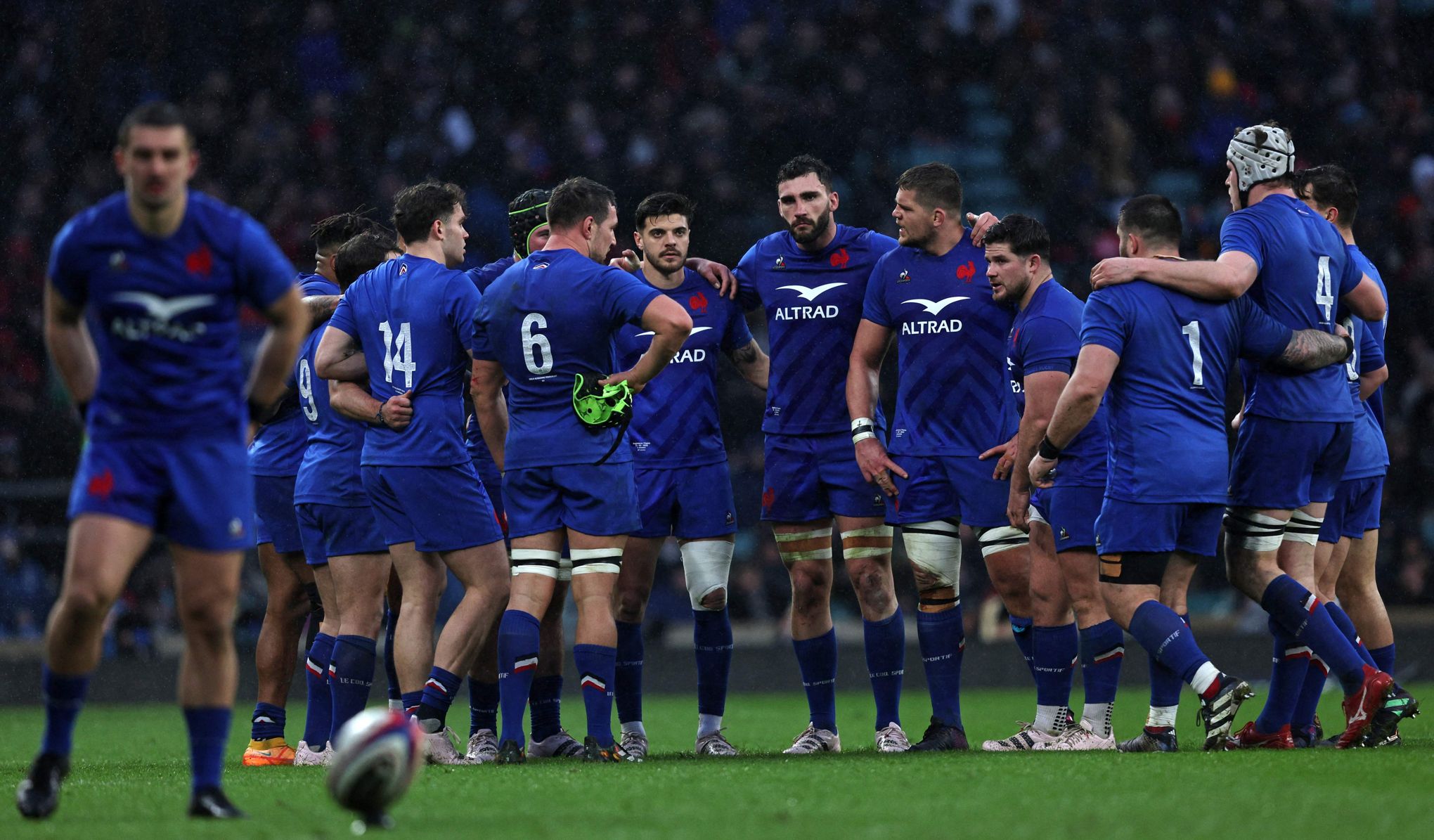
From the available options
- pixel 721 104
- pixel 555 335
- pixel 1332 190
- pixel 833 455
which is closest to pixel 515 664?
pixel 555 335

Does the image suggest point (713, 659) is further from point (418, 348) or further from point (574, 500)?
point (418, 348)

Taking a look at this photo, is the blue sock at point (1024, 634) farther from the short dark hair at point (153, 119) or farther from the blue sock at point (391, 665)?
the short dark hair at point (153, 119)

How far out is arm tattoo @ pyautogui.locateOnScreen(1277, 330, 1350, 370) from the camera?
735 centimetres

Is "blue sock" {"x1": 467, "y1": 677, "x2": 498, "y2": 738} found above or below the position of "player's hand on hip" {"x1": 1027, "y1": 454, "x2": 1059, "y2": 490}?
below

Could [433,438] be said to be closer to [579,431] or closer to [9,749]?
[579,431]

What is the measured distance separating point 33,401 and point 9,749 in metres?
7.66

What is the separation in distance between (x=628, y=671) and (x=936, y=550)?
1662mm

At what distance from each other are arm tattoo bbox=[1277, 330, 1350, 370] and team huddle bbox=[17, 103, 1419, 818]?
0.02 meters

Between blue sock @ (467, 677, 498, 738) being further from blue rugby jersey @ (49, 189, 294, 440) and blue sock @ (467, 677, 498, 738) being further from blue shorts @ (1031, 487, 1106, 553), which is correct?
blue rugby jersey @ (49, 189, 294, 440)

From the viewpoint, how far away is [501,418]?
7.77m

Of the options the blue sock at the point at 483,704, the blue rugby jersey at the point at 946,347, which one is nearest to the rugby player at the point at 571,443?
the blue sock at the point at 483,704

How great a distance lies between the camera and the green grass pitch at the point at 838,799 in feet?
15.5

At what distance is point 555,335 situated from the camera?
7367 mm

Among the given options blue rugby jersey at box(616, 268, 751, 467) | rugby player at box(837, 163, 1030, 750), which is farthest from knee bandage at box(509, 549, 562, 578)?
rugby player at box(837, 163, 1030, 750)
